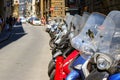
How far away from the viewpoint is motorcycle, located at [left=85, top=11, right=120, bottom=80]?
16.3ft

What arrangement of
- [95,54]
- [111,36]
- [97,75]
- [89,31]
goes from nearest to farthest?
[97,75] → [95,54] → [111,36] → [89,31]

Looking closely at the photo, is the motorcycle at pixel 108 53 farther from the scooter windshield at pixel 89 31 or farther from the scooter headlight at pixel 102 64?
the scooter windshield at pixel 89 31

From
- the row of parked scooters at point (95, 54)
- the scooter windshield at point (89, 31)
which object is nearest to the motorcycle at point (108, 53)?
the row of parked scooters at point (95, 54)

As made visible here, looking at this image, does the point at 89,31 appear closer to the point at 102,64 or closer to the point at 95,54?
the point at 95,54

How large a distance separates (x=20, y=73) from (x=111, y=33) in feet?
20.2

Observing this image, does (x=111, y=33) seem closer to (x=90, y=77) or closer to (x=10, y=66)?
(x=90, y=77)

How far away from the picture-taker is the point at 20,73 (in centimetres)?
1127

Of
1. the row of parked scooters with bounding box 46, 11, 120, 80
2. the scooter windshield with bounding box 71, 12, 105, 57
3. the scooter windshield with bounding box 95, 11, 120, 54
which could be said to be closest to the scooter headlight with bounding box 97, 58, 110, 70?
the row of parked scooters with bounding box 46, 11, 120, 80

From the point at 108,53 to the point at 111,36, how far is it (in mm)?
247

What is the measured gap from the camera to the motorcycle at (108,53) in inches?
196

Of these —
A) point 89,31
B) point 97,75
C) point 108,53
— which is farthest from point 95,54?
point 89,31

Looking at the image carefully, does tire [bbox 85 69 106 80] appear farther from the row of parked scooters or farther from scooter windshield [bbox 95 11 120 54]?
scooter windshield [bbox 95 11 120 54]

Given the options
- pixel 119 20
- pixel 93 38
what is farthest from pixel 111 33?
pixel 93 38

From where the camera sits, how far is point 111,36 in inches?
215
